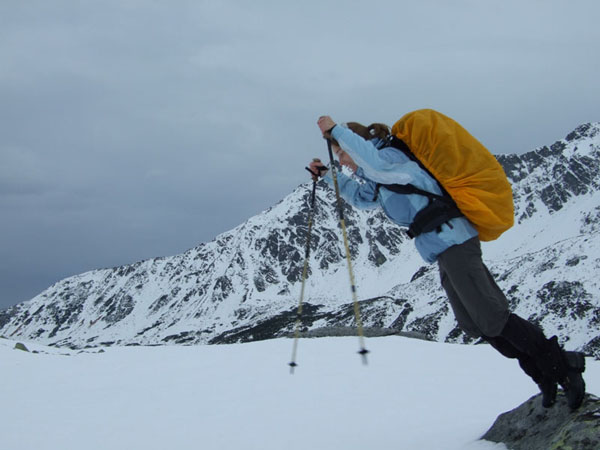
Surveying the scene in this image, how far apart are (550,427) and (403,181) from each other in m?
2.87

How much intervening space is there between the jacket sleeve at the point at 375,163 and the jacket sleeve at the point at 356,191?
3.10 ft

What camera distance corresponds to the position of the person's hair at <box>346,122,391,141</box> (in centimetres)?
492

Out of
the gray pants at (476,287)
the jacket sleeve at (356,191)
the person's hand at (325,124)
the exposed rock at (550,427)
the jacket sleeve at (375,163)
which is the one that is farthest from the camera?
the jacket sleeve at (356,191)

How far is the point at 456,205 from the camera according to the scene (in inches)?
175

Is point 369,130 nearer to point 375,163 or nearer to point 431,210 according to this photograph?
point 375,163

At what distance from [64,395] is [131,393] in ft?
4.14

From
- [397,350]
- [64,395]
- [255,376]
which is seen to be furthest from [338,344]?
[64,395]

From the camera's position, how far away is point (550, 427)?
4.52 m

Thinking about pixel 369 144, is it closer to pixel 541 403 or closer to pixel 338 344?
pixel 541 403

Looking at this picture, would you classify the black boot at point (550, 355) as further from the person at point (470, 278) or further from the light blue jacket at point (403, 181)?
the light blue jacket at point (403, 181)

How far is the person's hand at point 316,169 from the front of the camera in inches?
234

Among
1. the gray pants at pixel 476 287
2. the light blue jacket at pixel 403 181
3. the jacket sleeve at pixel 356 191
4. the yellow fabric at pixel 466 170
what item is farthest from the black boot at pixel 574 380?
the jacket sleeve at pixel 356 191

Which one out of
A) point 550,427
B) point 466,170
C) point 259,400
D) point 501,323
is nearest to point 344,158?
point 466,170

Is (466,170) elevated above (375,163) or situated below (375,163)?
below
